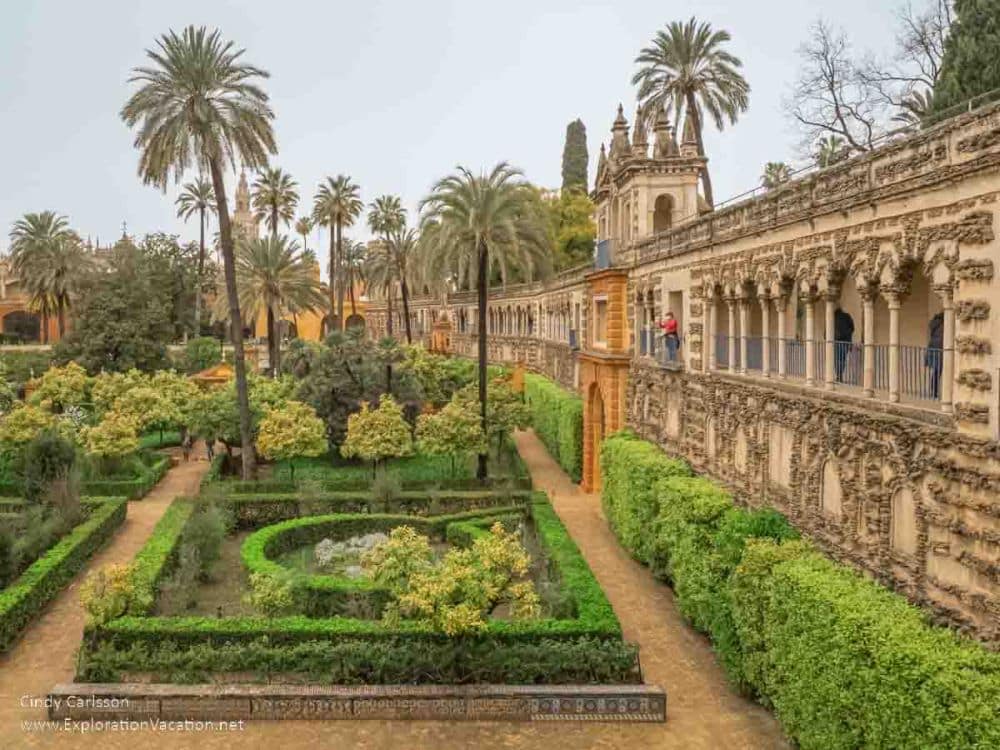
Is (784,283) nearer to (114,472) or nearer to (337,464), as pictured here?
(337,464)

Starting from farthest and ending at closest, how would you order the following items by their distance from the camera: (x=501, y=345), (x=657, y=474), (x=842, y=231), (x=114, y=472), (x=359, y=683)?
(x=501, y=345), (x=114, y=472), (x=657, y=474), (x=359, y=683), (x=842, y=231)

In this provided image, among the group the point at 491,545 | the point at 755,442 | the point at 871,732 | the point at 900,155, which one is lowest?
the point at 871,732

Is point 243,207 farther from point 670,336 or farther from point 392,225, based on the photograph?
point 670,336

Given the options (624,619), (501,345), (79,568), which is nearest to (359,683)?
(624,619)

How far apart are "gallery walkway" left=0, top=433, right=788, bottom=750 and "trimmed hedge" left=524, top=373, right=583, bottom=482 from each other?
13341 millimetres

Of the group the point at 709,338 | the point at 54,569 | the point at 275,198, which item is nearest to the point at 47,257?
the point at 275,198

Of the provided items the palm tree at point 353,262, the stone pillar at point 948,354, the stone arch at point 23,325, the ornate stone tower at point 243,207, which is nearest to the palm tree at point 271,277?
the palm tree at point 353,262

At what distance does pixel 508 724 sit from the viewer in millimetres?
15016

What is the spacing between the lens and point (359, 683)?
15680 millimetres

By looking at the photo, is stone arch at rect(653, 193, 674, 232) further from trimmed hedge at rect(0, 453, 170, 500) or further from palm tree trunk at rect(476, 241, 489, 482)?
trimmed hedge at rect(0, 453, 170, 500)

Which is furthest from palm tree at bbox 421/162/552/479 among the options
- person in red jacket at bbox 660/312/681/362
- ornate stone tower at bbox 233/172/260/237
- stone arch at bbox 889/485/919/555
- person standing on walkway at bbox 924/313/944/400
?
ornate stone tower at bbox 233/172/260/237

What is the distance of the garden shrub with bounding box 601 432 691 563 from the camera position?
22.4 meters

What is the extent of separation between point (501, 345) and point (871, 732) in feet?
173

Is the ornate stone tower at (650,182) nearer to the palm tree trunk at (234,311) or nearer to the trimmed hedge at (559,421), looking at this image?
the trimmed hedge at (559,421)
